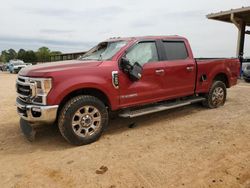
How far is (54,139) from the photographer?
15.6 ft

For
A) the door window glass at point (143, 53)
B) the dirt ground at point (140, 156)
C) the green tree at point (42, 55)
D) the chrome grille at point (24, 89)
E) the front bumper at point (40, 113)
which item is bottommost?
the dirt ground at point (140, 156)

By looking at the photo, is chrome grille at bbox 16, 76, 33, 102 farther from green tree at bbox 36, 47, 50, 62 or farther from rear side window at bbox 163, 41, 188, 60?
green tree at bbox 36, 47, 50, 62

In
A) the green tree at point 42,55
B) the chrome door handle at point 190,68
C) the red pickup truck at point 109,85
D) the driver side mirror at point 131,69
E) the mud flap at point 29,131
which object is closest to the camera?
the red pickup truck at point 109,85

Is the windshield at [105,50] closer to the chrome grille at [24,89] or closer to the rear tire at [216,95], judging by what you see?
the chrome grille at [24,89]

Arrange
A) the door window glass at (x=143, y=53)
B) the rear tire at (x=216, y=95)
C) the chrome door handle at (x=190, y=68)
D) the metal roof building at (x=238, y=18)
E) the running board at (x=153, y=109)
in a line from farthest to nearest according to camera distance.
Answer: the metal roof building at (x=238, y=18) < the rear tire at (x=216, y=95) < the chrome door handle at (x=190, y=68) < the door window glass at (x=143, y=53) < the running board at (x=153, y=109)

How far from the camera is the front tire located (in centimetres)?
420

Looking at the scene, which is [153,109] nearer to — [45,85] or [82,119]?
[82,119]

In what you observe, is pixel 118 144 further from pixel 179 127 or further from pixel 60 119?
pixel 179 127

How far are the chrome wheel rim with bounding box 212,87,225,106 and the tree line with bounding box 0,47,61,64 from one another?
113 ft

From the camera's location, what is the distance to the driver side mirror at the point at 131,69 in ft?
15.7

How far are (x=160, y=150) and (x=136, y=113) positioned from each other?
1155 mm

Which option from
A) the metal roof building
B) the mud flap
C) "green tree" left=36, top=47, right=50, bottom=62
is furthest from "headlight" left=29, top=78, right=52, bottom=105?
"green tree" left=36, top=47, right=50, bottom=62

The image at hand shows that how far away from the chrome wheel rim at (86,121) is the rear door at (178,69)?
181cm

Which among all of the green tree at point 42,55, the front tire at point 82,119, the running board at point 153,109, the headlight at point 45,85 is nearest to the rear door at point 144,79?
the running board at point 153,109
